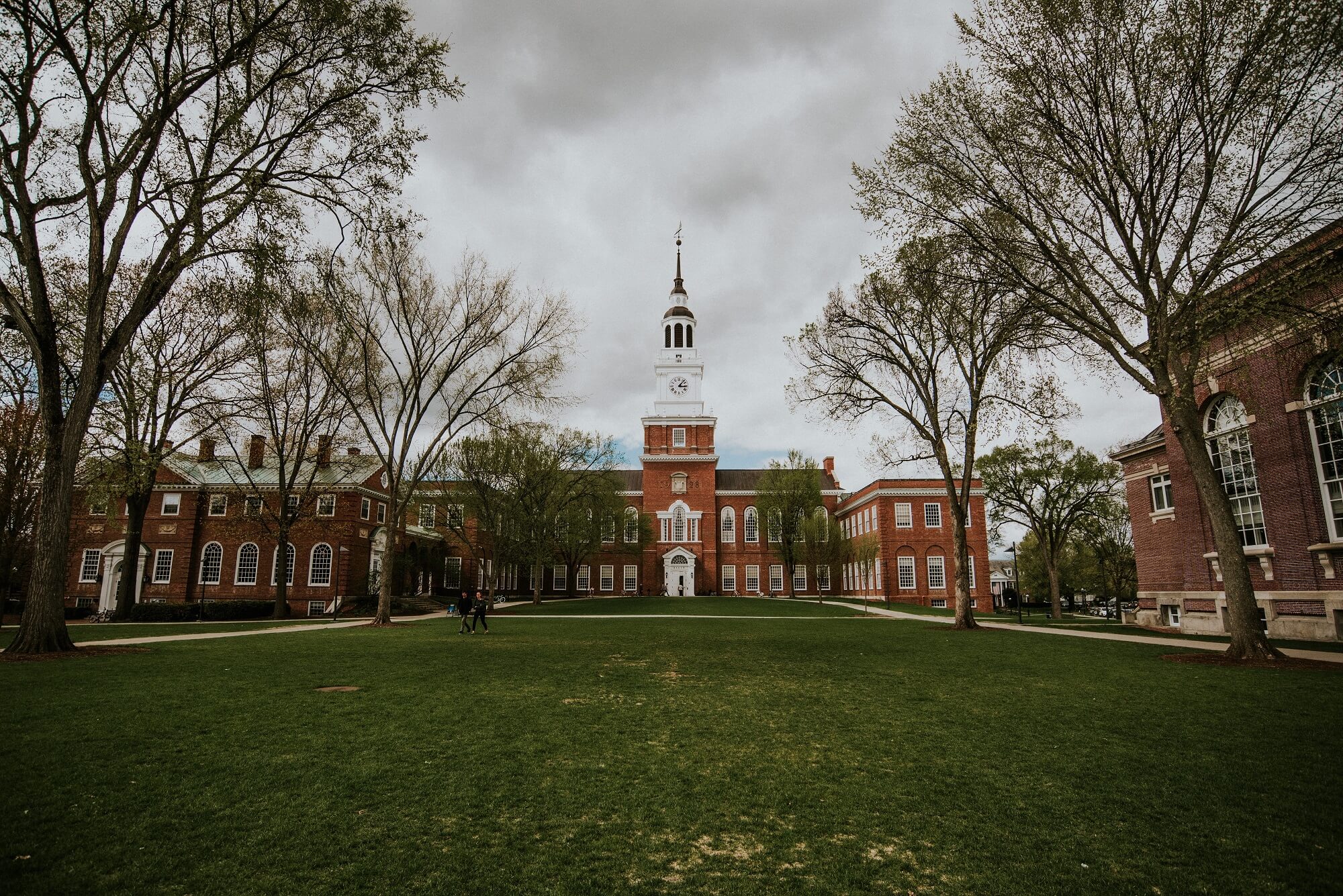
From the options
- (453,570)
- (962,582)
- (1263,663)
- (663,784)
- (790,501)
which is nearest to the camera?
(663,784)

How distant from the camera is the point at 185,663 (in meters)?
11.8

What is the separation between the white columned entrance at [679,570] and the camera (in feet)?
183

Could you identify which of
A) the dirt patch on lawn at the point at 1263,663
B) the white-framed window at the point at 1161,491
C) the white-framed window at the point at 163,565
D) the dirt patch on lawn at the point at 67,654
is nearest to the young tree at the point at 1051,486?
the white-framed window at the point at 1161,491

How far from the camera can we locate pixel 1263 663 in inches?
476

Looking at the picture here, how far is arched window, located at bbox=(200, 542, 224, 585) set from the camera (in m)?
38.3

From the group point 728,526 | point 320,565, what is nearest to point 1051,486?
point 728,526

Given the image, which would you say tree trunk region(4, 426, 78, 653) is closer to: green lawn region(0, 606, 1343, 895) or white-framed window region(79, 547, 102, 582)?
green lawn region(0, 606, 1343, 895)

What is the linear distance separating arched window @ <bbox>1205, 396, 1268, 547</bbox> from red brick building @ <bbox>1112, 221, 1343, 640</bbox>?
32 mm

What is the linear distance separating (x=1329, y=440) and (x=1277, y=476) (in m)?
1.56

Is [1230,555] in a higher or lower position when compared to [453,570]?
higher

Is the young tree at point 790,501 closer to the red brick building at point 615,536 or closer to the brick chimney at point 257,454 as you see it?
the red brick building at point 615,536

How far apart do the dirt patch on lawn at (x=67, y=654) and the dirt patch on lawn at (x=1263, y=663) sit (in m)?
20.7

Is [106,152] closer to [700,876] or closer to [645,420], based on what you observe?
[700,876]

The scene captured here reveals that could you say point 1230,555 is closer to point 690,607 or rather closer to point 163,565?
point 690,607
